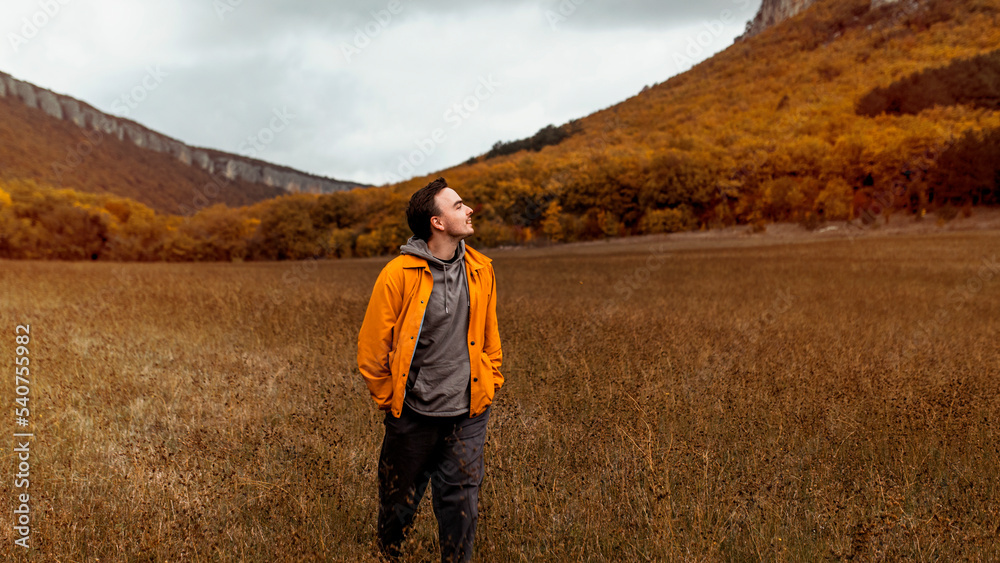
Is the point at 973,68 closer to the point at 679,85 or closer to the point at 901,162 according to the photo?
the point at 901,162

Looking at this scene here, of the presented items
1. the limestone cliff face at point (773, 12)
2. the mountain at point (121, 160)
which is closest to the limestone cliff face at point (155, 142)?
the mountain at point (121, 160)

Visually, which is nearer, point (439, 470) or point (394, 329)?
point (394, 329)

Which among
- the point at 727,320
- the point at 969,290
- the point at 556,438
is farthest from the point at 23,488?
the point at 969,290

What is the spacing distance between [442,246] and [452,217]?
0.15 m

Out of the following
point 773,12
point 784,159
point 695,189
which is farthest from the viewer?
point 773,12

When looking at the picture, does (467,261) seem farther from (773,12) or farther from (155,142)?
(773,12)

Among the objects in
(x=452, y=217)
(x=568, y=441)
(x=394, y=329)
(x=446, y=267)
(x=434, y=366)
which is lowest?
(x=568, y=441)

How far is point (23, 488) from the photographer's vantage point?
10.9ft

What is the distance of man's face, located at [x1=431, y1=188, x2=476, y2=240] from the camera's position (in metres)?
2.18

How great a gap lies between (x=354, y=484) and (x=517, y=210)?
184ft

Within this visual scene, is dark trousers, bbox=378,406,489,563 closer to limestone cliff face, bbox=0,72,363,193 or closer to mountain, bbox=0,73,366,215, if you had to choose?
mountain, bbox=0,73,366,215

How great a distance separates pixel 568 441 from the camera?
3973 millimetres

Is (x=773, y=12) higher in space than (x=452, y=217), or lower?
higher

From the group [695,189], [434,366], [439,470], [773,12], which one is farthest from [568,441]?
[773,12]
